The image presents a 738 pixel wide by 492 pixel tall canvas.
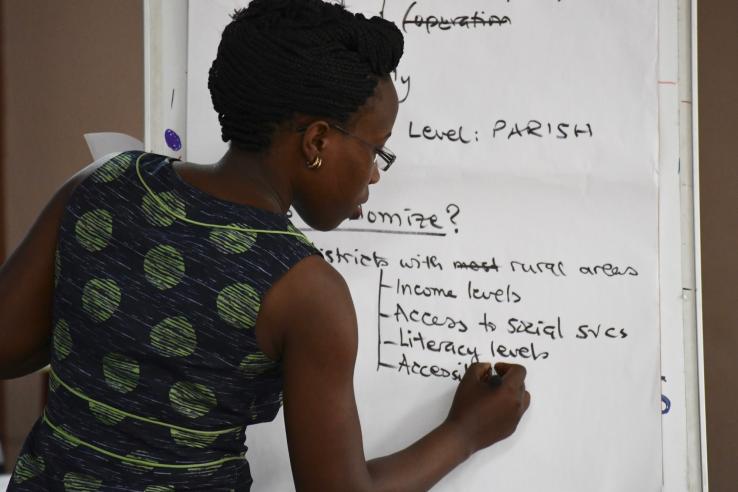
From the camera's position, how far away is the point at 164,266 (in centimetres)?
72

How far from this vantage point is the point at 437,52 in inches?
40.7

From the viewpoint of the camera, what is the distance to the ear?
0.76 m

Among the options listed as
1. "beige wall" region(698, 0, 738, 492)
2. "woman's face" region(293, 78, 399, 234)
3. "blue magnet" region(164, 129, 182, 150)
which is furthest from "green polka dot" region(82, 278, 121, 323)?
"beige wall" region(698, 0, 738, 492)

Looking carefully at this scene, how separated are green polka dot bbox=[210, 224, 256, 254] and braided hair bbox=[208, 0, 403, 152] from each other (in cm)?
11

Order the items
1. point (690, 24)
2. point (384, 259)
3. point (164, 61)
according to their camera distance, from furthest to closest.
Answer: point (164, 61)
point (384, 259)
point (690, 24)

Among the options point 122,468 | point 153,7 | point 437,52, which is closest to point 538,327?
point 437,52

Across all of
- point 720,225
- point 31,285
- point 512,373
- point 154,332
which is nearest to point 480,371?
point 512,373

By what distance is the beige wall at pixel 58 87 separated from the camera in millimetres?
2150

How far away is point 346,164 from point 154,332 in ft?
0.85

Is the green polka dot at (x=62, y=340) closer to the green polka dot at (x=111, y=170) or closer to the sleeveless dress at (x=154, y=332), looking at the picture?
the sleeveless dress at (x=154, y=332)

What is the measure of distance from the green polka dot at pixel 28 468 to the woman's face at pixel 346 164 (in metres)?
0.39

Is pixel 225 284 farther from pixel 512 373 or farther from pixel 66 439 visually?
pixel 512 373

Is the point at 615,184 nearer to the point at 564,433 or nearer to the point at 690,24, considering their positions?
the point at 690,24

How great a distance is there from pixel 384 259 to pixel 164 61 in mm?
474
